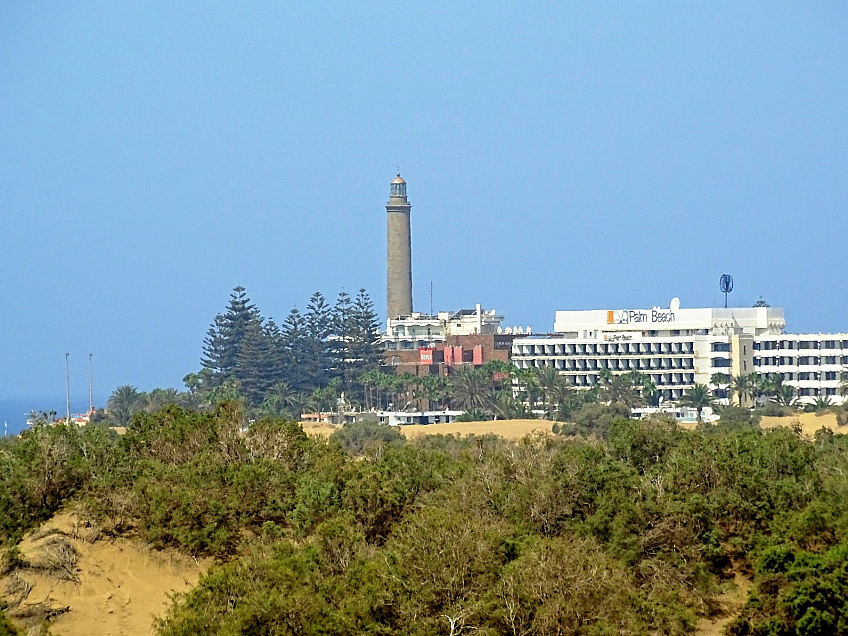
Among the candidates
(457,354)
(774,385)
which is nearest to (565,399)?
(774,385)

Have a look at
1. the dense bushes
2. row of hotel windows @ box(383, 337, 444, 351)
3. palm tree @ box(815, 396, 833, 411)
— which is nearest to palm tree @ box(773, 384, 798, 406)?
palm tree @ box(815, 396, 833, 411)

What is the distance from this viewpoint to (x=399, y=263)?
4688 inches

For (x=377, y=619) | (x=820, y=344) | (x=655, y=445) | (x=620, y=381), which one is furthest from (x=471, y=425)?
(x=377, y=619)

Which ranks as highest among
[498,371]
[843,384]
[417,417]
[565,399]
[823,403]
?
[498,371]

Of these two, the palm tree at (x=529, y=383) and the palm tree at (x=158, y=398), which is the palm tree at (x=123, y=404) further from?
the palm tree at (x=529, y=383)

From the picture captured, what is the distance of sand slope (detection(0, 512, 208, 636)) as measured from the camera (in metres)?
25.8

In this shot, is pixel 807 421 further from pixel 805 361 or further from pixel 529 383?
pixel 529 383

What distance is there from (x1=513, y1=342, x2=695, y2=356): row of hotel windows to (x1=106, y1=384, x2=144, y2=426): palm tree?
87.8 ft

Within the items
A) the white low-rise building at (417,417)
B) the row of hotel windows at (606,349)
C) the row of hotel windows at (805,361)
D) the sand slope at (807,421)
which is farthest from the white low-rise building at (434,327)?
the sand slope at (807,421)

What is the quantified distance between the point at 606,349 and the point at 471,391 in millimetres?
10897

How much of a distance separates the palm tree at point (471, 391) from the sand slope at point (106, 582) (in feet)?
216

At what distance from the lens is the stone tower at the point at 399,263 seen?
391 feet

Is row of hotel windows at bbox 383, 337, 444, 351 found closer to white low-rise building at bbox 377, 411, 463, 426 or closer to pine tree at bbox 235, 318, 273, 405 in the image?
A: pine tree at bbox 235, 318, 273, 405

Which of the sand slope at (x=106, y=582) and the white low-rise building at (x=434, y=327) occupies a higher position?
the white low-rise building at (x=434, y=327)
